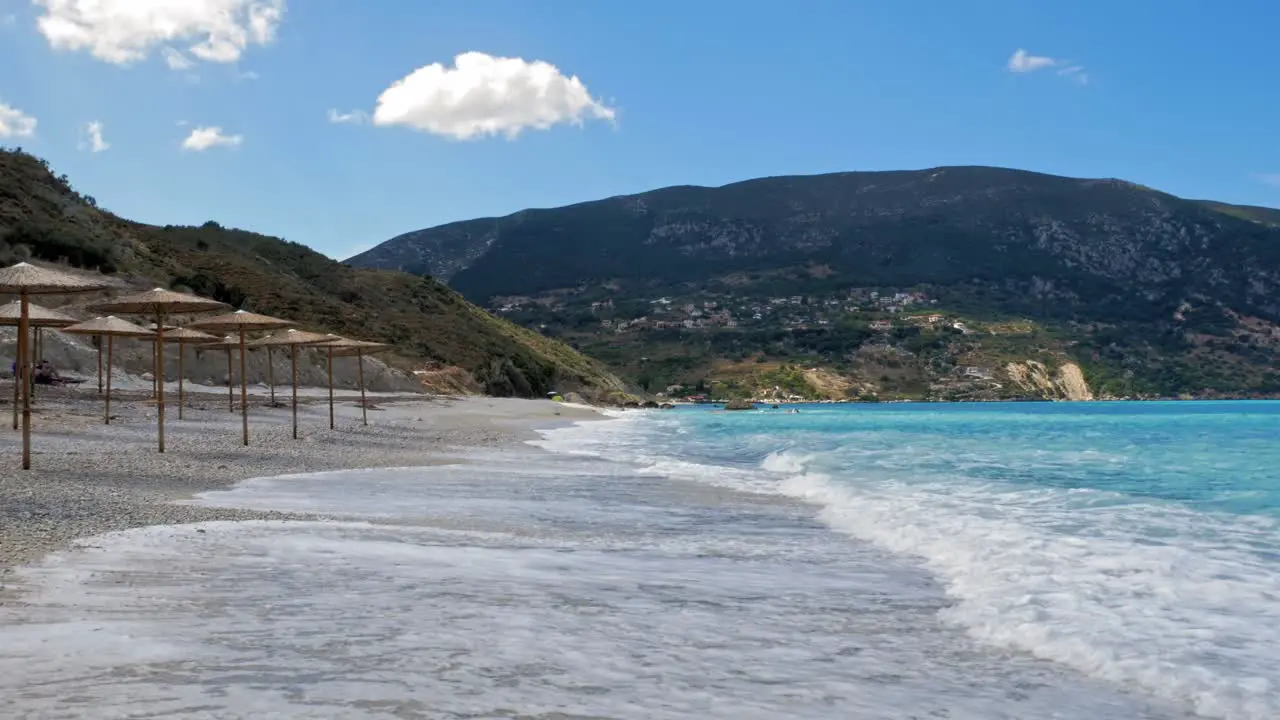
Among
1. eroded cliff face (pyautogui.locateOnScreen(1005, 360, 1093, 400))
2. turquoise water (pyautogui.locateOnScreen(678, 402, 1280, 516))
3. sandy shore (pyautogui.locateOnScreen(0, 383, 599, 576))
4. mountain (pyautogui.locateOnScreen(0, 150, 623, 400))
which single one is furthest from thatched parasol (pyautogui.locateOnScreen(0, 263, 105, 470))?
eroded cliff face (pyautogui.locateOnScreen(1005, 360, 1093, 400))

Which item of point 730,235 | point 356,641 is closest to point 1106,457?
point 356,641

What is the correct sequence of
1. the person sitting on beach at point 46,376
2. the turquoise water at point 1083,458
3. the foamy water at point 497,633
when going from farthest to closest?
the person sitting on beach at point 46,376 < the turquoise water at point 1083,458 < the foamy water at point 497,633

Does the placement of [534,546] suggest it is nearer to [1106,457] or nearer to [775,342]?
[1106,457]

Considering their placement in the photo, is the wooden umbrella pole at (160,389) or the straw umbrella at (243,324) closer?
the wooden umbrella pole at (160,389)

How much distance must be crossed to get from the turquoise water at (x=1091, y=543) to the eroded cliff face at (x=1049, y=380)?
3192 inches

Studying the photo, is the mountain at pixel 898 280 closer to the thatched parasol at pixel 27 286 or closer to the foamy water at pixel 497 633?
the thatched parasol at pixel 27 286

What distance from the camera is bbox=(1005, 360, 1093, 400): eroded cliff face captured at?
97875 mm

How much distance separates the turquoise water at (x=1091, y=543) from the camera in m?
4.82


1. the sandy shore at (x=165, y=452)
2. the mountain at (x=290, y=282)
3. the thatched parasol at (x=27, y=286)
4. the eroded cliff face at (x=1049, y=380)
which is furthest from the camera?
the eroded cliff face at (x=1049, y=380)

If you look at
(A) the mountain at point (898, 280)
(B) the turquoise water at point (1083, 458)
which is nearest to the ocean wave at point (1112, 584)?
(B) the turquoise water at point (1083, 458)

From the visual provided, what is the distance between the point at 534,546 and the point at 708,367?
9968 cm

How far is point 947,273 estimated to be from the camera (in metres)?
136

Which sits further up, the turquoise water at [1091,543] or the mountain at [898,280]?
the mountain at [898,280]

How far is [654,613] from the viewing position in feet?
17.5
